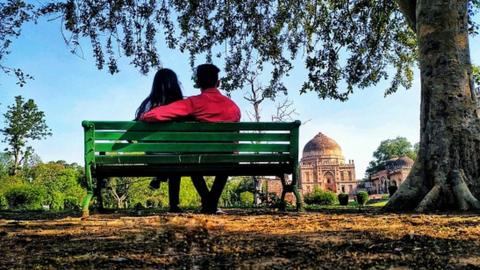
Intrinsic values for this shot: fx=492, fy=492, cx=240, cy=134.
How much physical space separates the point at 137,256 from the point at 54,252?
0.52 m

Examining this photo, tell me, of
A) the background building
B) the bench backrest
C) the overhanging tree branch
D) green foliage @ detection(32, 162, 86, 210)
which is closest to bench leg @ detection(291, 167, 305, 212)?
the bench backrest

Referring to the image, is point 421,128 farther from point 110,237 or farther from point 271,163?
point 110,237

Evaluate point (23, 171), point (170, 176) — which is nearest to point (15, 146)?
point (23, 171)

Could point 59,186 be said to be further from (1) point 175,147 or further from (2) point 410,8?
(1) point 175,147

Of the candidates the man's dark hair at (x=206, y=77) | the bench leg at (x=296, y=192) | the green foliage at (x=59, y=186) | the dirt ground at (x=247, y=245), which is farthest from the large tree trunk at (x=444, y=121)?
the green foliage at (x=59, y=186)

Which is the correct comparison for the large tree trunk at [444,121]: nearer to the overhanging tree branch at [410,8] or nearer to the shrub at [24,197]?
the overhanging tree branch at [410,8]

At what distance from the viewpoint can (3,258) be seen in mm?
2559

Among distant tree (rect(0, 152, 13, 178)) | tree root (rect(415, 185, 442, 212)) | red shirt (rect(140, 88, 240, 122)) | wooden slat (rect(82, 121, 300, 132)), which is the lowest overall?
tree root (rect(415, 185, 442, 212))

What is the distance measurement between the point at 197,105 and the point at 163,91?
1.36ft

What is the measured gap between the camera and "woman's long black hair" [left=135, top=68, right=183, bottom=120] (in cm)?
506

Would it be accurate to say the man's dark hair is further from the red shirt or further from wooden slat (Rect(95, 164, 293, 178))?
wooden slat (Rect(95, 164, 293, 178))

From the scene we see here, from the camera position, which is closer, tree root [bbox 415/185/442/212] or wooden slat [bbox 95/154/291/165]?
wooden slat [bbox 95/154/291/165]

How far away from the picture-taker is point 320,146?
86.1 meters

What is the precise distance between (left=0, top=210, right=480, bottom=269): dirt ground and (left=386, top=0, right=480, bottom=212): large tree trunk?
4.30 feet
